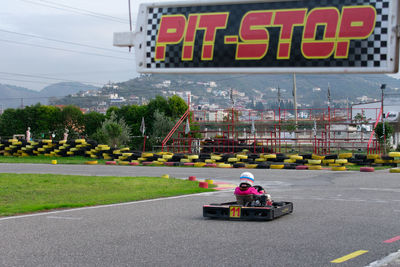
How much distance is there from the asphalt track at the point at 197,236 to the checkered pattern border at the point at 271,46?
2399 millimetres

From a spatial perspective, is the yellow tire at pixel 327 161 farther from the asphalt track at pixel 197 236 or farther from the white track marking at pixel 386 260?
the white track marking at pixel 386 260

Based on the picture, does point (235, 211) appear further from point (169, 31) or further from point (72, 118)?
point (72, 118)

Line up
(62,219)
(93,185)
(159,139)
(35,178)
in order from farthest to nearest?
(159,139), (35,178), (93,185), (62,219)

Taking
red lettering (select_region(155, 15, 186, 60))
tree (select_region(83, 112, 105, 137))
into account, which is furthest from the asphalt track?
tree (select_region(83, 112, 105, 137))

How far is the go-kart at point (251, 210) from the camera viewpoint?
9.25 meters

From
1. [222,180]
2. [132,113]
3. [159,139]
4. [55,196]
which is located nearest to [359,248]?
[55,196]

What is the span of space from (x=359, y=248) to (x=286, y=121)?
29780 mm

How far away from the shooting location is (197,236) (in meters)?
7.80

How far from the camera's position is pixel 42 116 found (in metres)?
79.1

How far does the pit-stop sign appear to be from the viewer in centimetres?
626

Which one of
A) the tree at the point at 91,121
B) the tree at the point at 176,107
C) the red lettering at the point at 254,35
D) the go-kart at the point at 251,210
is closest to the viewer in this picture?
the red lettering at the point at 254,35

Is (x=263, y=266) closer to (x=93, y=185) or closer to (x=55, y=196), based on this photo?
(x=55, y=196)

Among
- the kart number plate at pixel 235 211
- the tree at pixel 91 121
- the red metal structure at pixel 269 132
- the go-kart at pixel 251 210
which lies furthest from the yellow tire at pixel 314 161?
the tree at pixel 91 121

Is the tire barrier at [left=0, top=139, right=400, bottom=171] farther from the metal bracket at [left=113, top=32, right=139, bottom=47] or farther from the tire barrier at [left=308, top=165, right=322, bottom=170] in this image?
the metal bracket at [left=113, top=32, right=139, bottom=47]
